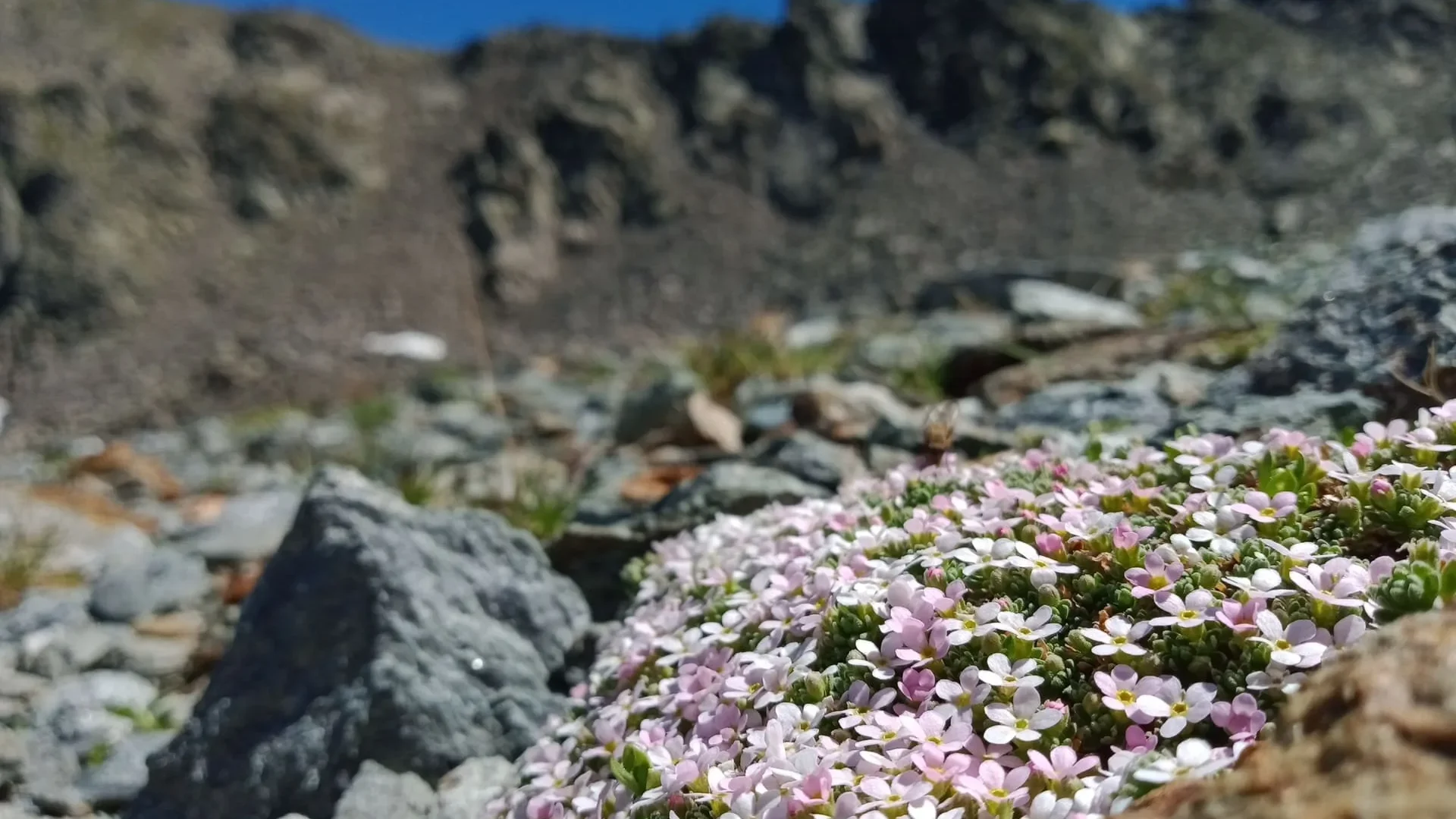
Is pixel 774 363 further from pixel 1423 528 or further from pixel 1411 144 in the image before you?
pixel 1411 144

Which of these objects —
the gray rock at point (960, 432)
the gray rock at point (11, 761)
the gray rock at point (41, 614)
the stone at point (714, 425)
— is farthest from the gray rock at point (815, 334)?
the gray rock at point (11, 761)

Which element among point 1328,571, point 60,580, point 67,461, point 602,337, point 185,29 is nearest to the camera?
point 1328,571

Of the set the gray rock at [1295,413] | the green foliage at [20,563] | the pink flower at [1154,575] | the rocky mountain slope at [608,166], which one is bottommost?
the pink flower at [1154,575]

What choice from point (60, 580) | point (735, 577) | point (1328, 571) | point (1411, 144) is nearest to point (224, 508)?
point (60, 580)

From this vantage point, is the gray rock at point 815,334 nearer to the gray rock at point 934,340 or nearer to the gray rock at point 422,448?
the gray rock at point 934,340

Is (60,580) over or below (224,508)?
below

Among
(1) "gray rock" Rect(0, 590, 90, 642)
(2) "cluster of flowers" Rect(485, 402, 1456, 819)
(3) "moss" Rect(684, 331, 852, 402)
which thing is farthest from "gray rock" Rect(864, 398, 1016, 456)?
(1) "gray rock" Rect(0, 590, 90, 642)

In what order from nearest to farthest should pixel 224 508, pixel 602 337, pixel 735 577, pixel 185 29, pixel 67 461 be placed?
pixel 735 577
pixel 224 508
pixel 67 461
pixel 602 337
pixel 185 29
